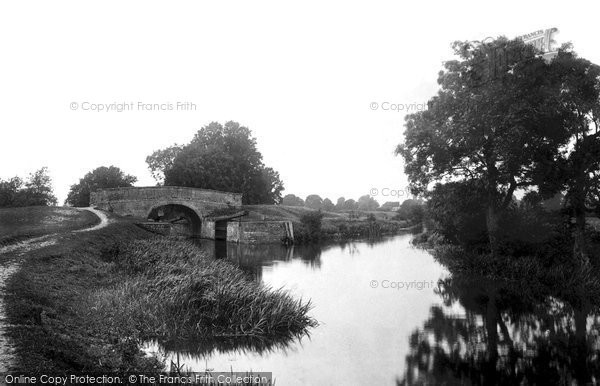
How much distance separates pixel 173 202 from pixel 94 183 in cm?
2615

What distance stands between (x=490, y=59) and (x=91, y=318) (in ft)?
57.9

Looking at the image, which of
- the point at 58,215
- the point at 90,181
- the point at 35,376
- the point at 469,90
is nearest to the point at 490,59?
the point at 469,90

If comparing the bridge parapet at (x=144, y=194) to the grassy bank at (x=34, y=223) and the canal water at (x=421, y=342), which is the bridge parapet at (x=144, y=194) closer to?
the grassy bank at (x=34, y=223)

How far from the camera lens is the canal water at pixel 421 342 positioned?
823cm

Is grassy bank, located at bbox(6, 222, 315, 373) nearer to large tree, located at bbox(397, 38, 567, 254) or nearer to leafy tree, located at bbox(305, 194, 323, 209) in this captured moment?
large tree, located at bbox(397, 38, 567, 254)

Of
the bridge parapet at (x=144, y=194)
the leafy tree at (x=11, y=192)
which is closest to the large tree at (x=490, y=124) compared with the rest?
the bridge parapet at (x=144, y=194)

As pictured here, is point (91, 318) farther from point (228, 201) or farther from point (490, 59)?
point (228, 201)

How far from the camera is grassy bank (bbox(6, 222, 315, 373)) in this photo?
21.7 feet

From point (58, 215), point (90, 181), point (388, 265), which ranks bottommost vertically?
point (388, 265)

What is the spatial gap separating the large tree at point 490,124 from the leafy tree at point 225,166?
35.0 metres

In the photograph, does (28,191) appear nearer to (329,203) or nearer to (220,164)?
(220,164)

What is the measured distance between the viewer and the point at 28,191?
52.8 m

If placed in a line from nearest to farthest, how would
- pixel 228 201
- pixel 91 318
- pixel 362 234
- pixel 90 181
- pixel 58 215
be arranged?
pixel 91 318 < pixel 58 215 < pixel 228 201 < pixel 362 234 < pixel 90 181

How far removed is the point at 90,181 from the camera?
A: 62.0 meters
